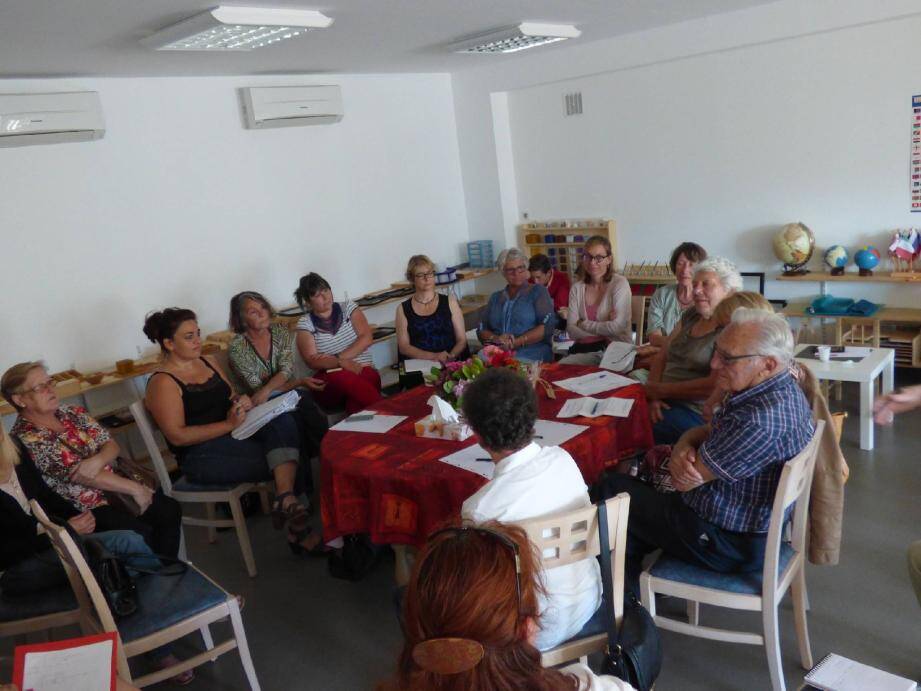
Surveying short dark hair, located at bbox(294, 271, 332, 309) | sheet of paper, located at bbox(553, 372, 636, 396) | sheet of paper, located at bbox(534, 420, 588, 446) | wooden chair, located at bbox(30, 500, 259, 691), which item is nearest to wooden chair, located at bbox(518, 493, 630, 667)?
sheet of paper, located at bbox(534, 420, 588, 446)

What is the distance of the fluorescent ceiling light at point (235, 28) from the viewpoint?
351cm

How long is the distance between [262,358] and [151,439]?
903mm

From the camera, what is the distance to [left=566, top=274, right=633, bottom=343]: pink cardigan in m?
4.59

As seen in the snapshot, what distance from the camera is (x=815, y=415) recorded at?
2.50 meters

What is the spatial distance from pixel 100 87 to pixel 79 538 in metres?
3.30

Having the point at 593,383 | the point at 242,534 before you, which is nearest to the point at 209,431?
the point at 242,534

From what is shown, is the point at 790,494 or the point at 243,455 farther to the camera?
the point at 243,455

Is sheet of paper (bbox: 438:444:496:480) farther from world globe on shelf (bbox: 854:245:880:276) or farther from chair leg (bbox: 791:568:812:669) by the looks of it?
world globe on shelf (bbox: 854:245:880:276)

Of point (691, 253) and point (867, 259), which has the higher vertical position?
point (691, 253)

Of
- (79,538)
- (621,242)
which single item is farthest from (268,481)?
(621,242)

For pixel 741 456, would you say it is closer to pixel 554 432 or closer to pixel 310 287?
pixel 554 432

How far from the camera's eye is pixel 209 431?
3566mm

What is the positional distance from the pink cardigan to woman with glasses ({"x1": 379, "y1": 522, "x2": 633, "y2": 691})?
3479mm

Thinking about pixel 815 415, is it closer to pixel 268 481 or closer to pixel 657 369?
pixel 657 369
